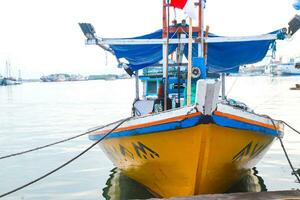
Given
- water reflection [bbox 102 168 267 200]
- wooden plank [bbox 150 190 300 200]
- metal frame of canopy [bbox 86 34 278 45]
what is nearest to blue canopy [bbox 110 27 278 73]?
metal frame of canopy [bbox 86 34 278 45]

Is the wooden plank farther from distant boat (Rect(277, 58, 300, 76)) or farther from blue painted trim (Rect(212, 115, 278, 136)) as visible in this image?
distant boat (Rect(277, 58, 300, 76))

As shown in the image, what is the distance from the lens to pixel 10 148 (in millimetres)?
15125

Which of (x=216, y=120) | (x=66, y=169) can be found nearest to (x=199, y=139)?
(x=216, y=120)

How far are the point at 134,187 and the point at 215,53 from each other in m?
4.51

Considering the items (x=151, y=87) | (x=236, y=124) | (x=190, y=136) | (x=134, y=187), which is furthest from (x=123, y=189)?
(x=151, y=87)

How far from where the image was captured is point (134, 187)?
934 centimetres

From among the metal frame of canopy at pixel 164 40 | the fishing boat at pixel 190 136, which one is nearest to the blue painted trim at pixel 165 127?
the fishing boat at pixel 190 136

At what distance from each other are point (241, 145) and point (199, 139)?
115cm

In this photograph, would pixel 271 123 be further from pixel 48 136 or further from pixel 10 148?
pixel 48 136

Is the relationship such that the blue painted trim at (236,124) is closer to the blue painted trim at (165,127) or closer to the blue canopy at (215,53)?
the blue painted trim at (165,127)

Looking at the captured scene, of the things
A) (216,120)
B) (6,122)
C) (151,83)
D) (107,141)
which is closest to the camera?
(216,120)

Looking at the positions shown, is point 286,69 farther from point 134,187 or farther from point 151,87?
point 134,187

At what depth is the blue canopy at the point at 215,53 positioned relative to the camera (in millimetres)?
9984

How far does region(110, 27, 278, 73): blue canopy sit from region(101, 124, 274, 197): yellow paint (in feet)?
10.2
